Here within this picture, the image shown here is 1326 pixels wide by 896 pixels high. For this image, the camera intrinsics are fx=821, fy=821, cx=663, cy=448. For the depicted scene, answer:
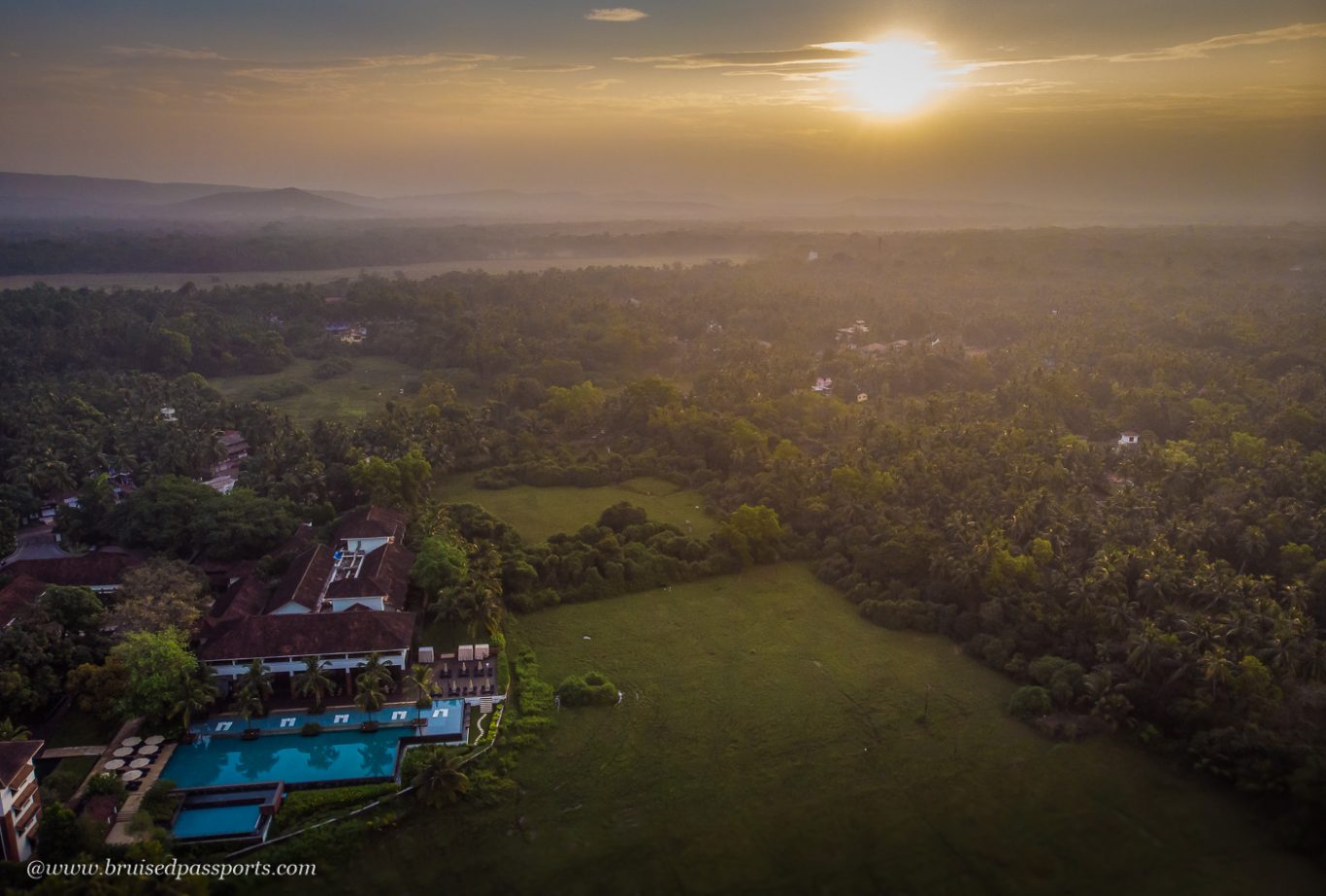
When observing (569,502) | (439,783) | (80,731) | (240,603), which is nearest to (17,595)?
(240,603)

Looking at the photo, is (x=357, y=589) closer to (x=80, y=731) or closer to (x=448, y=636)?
(x=448, y=636)

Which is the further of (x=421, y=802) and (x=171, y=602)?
(x=171, y=602)

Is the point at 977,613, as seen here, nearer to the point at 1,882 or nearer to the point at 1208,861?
the point at 1208,861

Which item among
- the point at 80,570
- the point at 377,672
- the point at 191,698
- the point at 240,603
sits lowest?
the point at 377,672

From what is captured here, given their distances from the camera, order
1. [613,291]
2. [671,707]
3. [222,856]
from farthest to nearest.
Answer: [613,291] → [671,707] → [222,856]

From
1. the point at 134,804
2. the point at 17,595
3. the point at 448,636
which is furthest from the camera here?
the point at 448,636

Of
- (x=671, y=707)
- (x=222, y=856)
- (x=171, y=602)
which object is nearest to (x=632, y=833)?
(x=671, y=707)

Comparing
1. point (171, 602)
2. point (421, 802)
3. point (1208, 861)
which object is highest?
point (171, 602)
